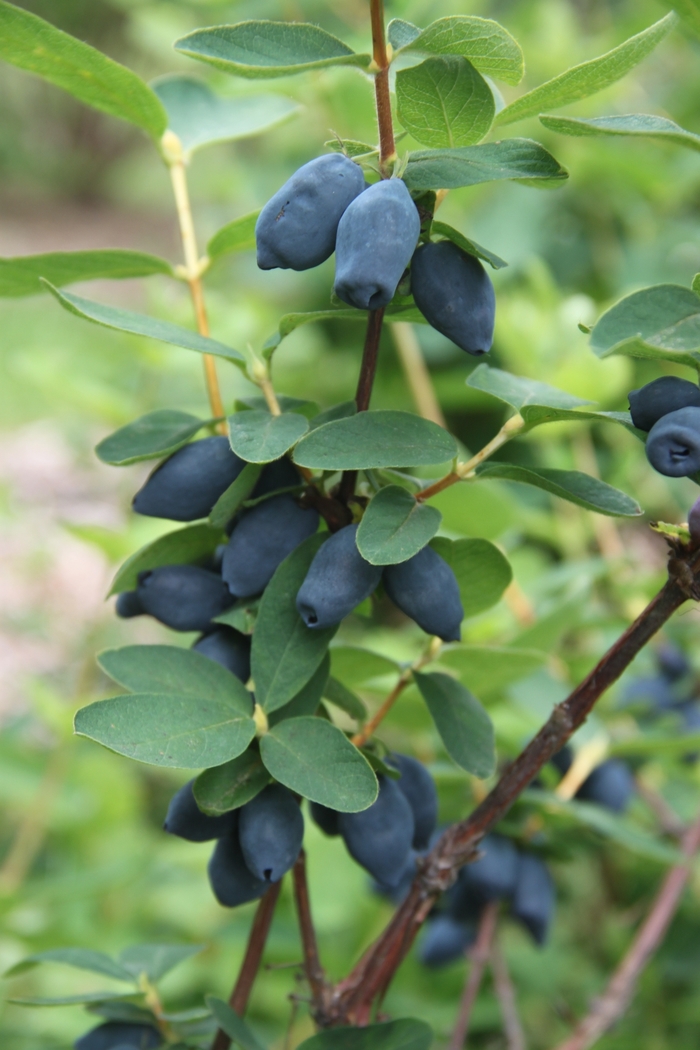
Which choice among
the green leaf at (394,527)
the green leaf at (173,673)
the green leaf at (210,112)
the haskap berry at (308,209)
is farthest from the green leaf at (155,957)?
the green leaf at (210,112)

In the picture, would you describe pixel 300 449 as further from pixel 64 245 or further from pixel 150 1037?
pixel 64 245

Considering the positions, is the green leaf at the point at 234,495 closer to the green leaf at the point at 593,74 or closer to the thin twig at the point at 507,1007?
the green leaf at the point at 593,74

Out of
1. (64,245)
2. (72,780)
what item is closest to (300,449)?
(72,780)

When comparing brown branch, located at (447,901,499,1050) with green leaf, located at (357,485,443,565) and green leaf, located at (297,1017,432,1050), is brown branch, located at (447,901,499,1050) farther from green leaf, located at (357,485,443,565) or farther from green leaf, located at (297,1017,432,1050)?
green leaf, located at (357,485,443,565)

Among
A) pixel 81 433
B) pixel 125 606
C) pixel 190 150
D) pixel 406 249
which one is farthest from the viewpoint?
pixel 81 433

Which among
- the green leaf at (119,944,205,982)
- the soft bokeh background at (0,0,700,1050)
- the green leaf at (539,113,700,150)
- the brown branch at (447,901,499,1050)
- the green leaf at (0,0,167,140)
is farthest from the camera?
the soft bokeh background at (0,0,700,1050)

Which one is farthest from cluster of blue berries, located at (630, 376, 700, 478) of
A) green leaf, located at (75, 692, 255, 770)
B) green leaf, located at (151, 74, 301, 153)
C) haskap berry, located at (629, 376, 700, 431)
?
green leaf, located at (151, 74, 301, 153)
